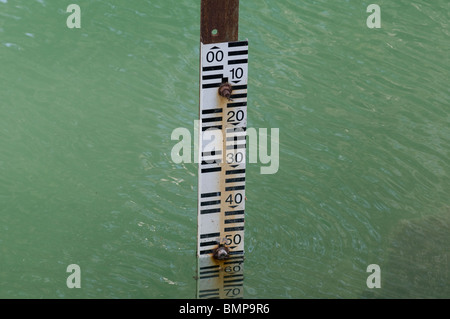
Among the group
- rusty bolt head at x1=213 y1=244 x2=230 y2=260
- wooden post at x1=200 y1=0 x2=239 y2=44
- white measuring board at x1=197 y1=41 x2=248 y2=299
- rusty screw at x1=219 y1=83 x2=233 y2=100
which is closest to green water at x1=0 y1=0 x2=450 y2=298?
white measuring board at x1=197 y1=41 x2=248 y2=299

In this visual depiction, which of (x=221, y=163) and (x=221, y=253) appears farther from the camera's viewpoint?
(x=221, y=253)

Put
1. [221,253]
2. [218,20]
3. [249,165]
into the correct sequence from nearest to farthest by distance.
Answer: [218,20], [221,253], [249,165]

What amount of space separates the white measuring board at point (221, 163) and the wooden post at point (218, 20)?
0.13ft

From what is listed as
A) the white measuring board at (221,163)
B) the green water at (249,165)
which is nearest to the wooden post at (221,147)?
the white measuring board at (221,163)

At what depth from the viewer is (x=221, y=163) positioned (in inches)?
195

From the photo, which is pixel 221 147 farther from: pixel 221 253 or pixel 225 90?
pixel 221 253

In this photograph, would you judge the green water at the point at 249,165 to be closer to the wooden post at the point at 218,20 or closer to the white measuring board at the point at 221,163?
the white measuring board at the point at 221,163

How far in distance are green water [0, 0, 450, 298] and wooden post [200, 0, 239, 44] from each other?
180cm

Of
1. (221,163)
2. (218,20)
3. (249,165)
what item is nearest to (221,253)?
(221,163)

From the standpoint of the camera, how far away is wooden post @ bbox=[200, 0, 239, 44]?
15.0ft

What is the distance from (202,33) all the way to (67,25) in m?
3.76

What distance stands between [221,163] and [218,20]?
0.78 metres

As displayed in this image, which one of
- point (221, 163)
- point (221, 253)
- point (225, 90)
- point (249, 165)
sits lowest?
point (221, 253)

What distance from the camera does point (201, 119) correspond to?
15.7 feet
